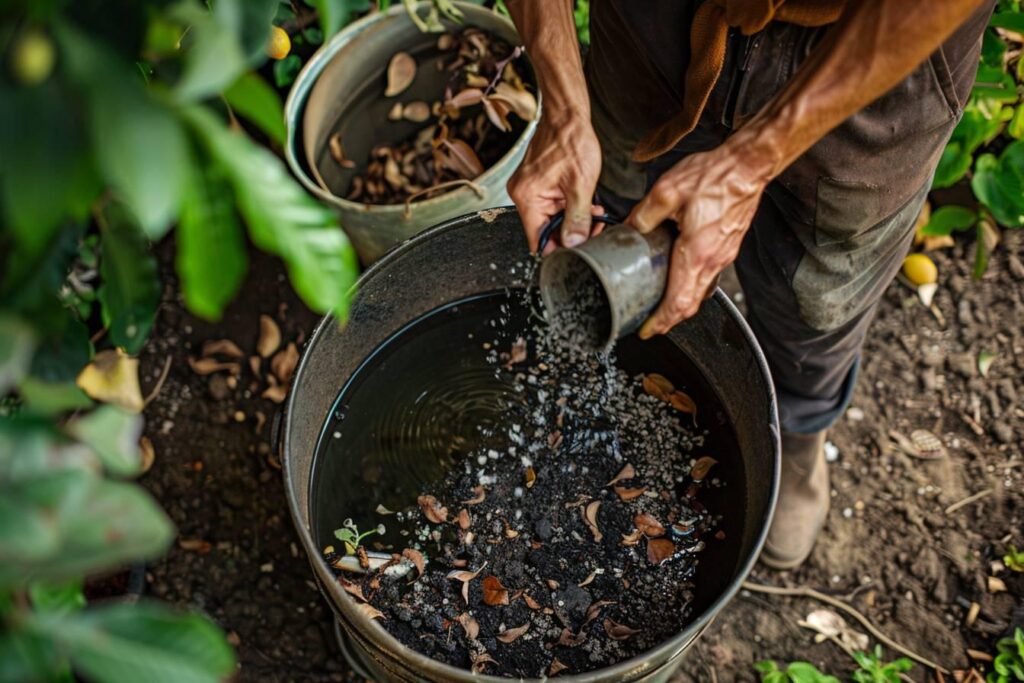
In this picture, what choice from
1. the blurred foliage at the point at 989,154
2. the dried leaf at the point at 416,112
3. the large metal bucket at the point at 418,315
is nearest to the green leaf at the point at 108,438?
the large metal bucket at the point at 418,315

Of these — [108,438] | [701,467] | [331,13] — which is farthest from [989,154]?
[108,438]

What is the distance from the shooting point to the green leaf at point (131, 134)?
1.79ft

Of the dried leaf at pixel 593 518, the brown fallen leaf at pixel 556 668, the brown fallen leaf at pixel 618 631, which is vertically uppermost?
the dried leaf at pixel 593 518

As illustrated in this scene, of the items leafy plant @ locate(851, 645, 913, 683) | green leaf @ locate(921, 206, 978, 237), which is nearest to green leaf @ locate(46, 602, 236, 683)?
leafy plant @ locate(851, 645, 913, 683)

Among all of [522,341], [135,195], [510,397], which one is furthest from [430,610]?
[135,195]

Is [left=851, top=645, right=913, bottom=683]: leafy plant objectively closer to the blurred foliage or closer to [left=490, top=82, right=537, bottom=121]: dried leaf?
the blurred foliage

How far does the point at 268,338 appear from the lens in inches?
87.4

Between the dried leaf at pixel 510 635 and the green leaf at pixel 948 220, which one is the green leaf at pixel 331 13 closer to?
the dried leaf at pixel 510 635

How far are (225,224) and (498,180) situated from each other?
4.68 feet

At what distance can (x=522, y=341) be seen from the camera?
187cm

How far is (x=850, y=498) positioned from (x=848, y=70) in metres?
1.26

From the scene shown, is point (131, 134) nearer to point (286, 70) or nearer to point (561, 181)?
point (561, 181)

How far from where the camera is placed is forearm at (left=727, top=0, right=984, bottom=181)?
40.8 inches

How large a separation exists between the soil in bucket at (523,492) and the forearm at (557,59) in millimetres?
502
